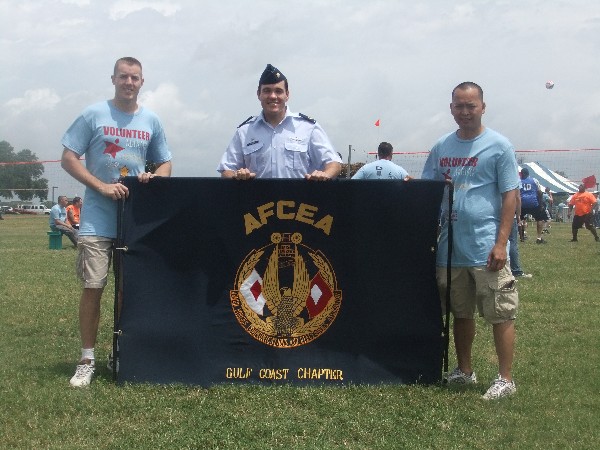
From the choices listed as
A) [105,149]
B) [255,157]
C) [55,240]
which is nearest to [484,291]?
[255,157]

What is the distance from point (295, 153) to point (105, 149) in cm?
122

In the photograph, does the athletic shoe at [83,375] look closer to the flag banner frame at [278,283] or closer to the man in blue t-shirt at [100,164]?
the man in blue t-shirt at [100,164]

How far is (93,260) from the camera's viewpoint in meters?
5.09

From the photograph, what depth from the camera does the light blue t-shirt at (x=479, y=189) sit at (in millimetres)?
4820

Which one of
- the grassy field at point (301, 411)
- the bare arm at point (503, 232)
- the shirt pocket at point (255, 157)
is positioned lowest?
the grassy field at point (301, 411)

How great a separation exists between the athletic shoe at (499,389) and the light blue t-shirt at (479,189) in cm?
71

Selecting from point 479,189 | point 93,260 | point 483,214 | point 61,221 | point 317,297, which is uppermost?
point 479,189

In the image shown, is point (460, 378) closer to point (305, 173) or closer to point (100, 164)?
point (305, 173)

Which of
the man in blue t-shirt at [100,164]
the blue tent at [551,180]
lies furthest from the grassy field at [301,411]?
the blue tent at [551,180]

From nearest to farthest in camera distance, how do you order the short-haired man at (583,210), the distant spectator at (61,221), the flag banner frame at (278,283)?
the flag banner frame at (278,283) → the distant spectator at (61,221) → the short-haired man at (583,210)

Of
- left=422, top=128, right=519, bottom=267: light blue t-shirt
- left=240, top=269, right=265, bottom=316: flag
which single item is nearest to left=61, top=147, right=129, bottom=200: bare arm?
left=240, top=269, right=265, bottom=316: flag

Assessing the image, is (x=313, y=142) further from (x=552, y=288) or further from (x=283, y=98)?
(x=552, y=288)

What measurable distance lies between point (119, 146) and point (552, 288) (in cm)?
678

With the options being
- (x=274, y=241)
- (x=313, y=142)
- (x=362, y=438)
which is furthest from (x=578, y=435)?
(x=313, y=142)
